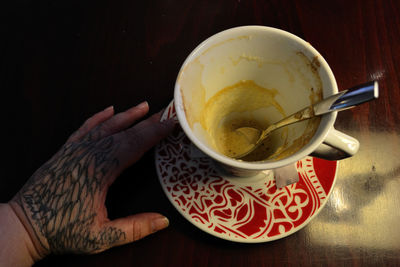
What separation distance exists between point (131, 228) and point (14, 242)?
29cm

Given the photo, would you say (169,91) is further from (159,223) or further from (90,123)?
(159,223)

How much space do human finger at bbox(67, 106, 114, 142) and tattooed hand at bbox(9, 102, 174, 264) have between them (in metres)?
0.03

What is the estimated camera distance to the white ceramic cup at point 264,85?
532 millimetres

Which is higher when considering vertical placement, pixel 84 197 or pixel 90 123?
pixel 90 123

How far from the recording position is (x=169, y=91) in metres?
0.91

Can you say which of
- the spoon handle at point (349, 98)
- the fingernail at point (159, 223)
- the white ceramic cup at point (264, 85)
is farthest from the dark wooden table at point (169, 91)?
the spoon handle at point (349, 98)

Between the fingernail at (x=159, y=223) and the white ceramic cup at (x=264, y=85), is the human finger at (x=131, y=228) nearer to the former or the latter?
the fingernail at (x=159, y=223)

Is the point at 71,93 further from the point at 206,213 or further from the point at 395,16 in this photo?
the point at 395,16

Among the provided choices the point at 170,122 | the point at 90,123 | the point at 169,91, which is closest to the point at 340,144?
the point at 170,122

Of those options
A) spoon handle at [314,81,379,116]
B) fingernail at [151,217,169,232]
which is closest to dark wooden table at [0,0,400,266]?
fingernail at [151,217,169,232]

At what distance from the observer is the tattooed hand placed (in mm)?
707

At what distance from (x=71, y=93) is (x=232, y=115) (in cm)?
51

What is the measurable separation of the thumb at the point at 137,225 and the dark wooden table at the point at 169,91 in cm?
4

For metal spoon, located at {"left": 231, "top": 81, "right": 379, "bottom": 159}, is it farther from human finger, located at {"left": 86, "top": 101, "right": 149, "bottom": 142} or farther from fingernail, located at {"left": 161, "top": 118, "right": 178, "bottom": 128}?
human finger, located at {"left": 86, "top": 101, "right": 149, "bottom": 142}
